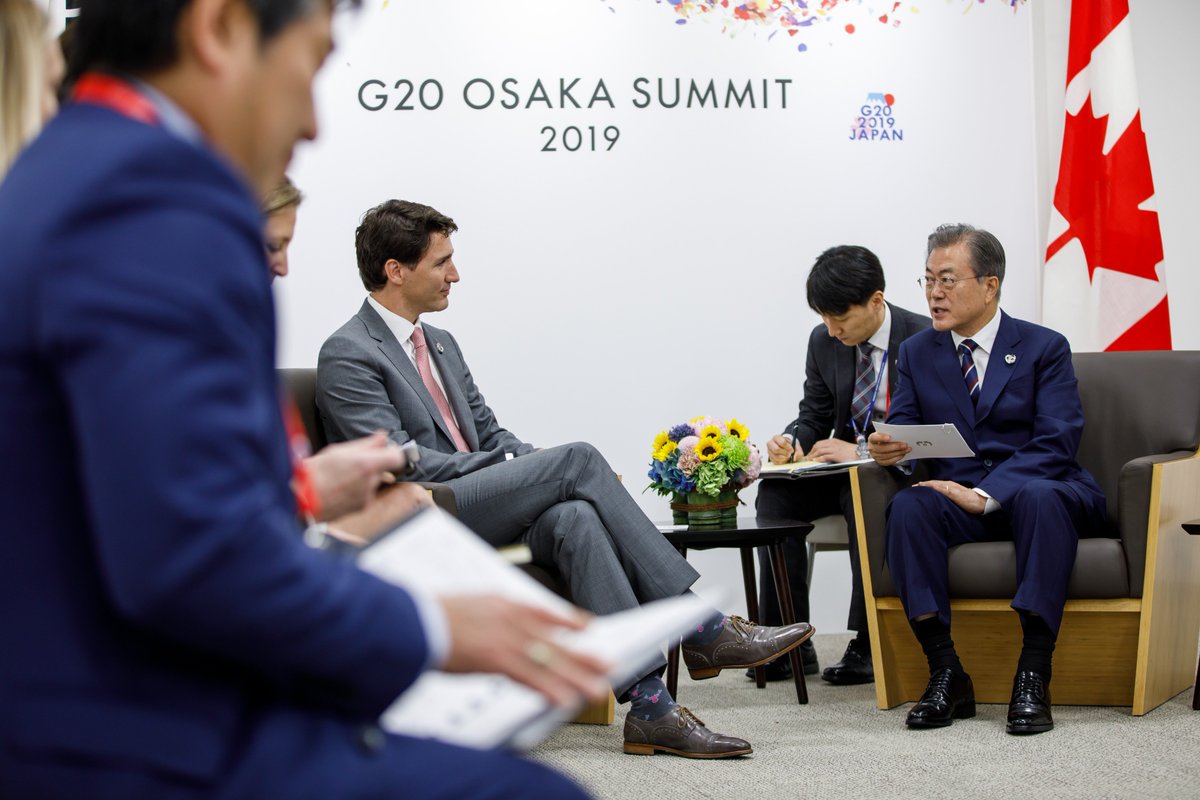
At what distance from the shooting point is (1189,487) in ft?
11.7

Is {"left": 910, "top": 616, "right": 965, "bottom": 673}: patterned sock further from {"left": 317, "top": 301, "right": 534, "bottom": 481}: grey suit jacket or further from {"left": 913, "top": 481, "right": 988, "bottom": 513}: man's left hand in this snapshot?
{"left": 317, "top": 301, "right": 534, "bottom": 481}: grey suit jacket

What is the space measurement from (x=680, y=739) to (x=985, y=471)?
1235mm

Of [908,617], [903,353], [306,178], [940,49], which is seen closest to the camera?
[908,617]

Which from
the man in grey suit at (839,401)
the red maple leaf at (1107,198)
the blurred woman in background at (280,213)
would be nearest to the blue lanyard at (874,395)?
the man in grey suit at (839,401)

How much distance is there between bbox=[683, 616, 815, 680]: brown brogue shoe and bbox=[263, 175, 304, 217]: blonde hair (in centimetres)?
150

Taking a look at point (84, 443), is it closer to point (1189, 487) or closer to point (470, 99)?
point (1189, 487)

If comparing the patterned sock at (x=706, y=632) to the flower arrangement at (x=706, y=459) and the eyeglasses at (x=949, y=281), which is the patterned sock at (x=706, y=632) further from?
the eyeglasses at (x=949, y=281)

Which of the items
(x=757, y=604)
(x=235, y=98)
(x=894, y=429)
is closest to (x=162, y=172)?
(x=235, y=98)

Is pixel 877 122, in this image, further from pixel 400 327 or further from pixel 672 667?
pixel 672 667

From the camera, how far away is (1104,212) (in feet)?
16.3

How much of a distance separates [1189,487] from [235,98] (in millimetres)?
3337

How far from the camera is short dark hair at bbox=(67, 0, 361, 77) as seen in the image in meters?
0.80

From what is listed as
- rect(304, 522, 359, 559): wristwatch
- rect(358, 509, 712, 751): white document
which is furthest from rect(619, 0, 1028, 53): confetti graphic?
rect(358, 509, 712, 751): white document

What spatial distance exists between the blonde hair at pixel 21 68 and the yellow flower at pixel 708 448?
2.76m
